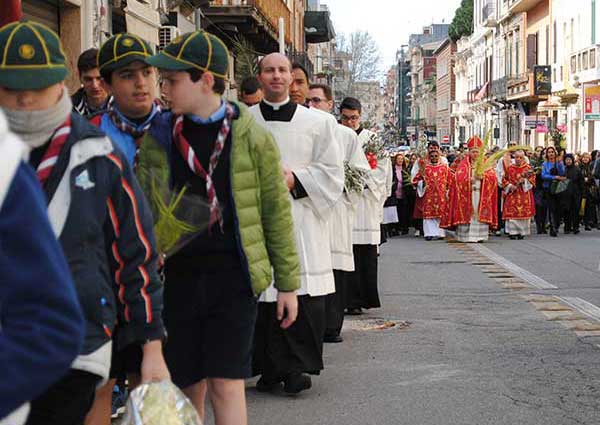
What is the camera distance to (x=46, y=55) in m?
3.14

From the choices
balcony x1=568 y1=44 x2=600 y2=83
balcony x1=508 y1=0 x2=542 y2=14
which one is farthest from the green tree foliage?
balcony x1=568 y1=44 x2=600 y2=83

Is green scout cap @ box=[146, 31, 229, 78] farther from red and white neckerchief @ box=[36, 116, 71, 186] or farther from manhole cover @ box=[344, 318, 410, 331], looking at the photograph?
manhole cover @ box=[344, 318, 410, 331]

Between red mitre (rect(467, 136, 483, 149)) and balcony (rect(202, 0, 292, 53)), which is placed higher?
balcony (rect(202, 0, 292, 53))

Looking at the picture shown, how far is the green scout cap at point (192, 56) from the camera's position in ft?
15.7

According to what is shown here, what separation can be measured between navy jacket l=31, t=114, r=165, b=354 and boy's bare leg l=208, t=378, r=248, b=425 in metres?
1.22

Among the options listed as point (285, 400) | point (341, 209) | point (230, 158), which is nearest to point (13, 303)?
point (230, 158)

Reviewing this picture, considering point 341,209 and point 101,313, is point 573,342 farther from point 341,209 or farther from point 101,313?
point 101,313

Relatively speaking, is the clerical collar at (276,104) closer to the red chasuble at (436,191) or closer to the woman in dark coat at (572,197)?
the red chasuble at (436,191)

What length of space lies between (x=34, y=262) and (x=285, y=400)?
5.60 m

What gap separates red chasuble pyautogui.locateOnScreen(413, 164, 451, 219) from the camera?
2512cm

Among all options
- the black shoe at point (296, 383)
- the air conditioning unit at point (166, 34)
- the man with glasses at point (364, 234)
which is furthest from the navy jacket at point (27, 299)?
the air conditioning unit at point (166, 34)

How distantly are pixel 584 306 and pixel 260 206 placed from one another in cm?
804

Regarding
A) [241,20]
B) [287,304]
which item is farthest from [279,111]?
[241,20]

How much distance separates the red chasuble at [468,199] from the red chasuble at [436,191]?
0.64 feet
